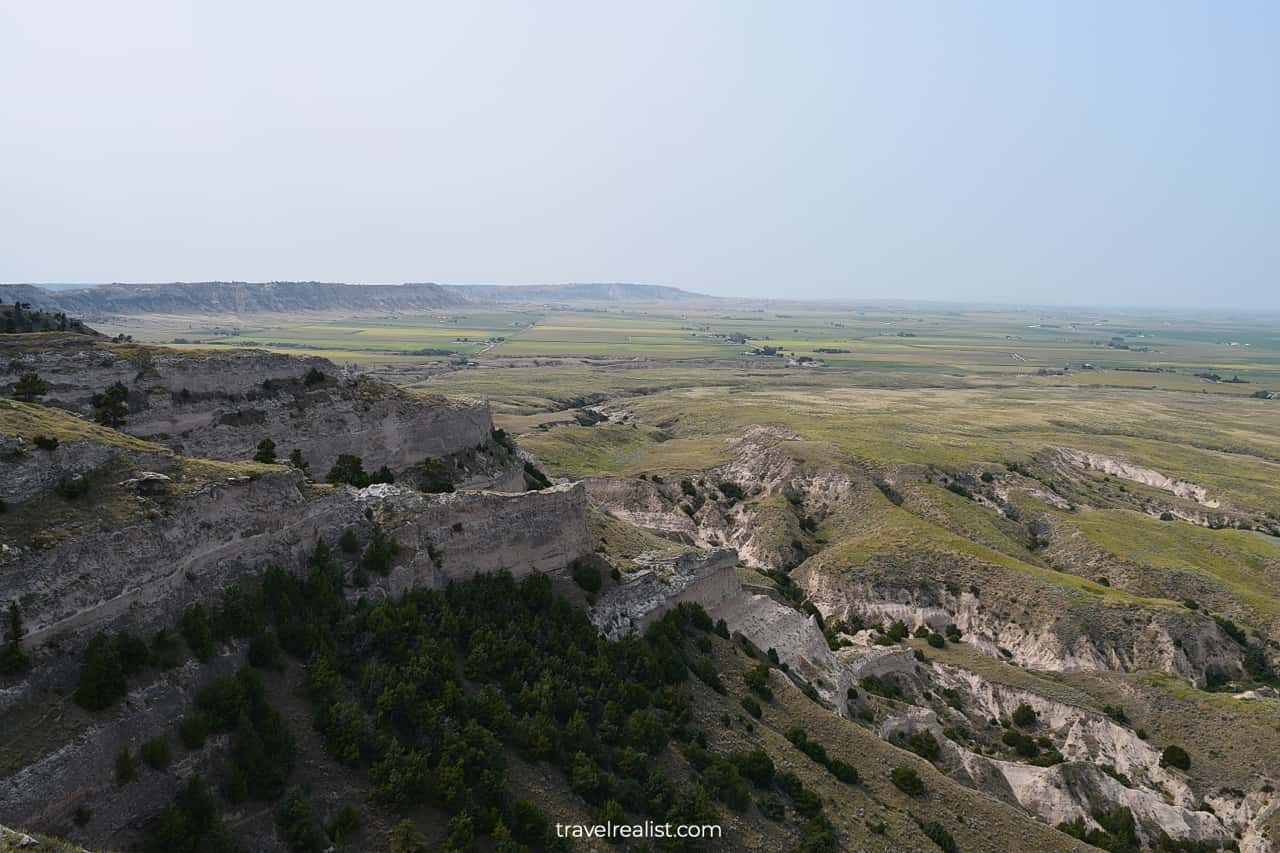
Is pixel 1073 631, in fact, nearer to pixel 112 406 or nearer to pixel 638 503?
pixel 638 503

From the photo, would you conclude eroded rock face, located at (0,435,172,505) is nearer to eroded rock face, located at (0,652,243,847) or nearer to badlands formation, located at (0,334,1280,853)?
badlands formation, located at (0,334,1280,853)

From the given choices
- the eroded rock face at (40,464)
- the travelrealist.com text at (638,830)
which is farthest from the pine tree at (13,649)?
the travelrealist.com text at (638,830)

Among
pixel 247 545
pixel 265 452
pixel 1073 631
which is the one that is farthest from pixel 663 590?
pixel 1073 631

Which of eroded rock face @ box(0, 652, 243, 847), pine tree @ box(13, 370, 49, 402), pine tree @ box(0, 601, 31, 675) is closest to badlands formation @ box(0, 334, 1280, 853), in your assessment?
eroded rock face @ box(0, 652, 243, 847)

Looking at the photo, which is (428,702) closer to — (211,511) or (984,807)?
(211,511)

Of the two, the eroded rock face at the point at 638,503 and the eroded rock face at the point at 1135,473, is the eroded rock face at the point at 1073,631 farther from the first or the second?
the eroded rock face at the point at 1135,473
